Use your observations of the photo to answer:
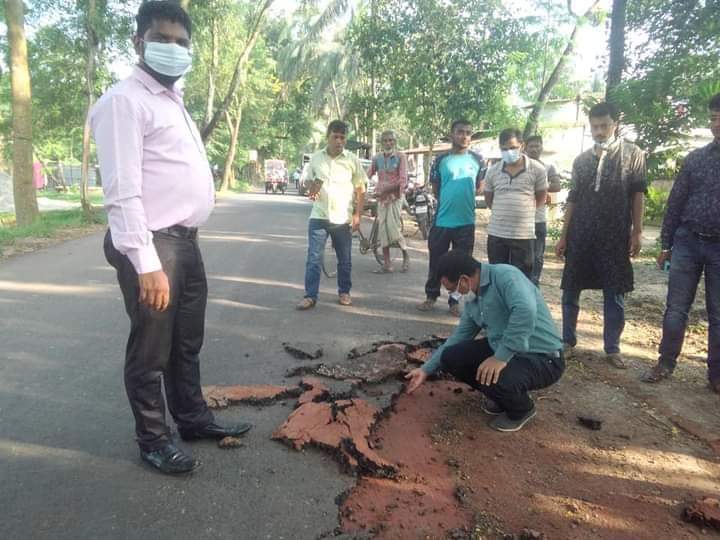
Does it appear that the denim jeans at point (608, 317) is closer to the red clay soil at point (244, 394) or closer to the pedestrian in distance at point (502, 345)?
the pedestrian in distance at point (502, 345)

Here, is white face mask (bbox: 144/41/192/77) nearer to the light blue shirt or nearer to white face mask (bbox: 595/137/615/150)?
the light blue shirt

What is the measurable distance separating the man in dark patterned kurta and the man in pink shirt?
291 cm

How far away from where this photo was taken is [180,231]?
2465 mm

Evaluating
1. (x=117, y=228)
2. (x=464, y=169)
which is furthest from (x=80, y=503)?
(x=464, y=169)

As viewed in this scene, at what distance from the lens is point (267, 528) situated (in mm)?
2162

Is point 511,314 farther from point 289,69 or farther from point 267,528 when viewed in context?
point 289,69

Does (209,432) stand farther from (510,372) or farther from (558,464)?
(558,464)

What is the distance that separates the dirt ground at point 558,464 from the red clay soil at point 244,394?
72 centimetres

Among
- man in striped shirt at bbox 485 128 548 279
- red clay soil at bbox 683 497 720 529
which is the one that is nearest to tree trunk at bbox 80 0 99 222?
man in striped shirt at bbox 485 128 548 279

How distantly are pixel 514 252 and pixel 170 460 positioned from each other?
337 centimetres

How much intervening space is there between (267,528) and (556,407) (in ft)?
6.74

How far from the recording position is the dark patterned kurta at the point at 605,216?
399 centimetres

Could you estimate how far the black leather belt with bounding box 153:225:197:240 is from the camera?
7.88 feet

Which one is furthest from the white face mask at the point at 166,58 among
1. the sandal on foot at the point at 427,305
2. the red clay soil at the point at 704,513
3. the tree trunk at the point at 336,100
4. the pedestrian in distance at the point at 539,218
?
the tree trunk at the point at 336,100
